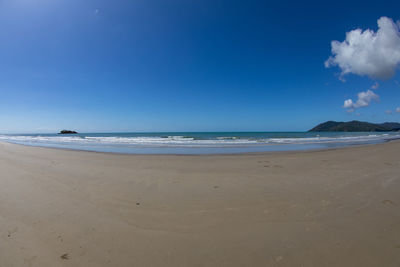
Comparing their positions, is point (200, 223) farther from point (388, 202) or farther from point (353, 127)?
point (353, 127)

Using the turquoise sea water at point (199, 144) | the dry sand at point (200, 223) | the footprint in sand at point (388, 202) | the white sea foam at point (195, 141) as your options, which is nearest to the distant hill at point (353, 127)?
the turquoise sea water at point (199, 144)

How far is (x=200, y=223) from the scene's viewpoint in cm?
297

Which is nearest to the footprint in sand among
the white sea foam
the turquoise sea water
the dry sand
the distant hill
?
the dry sand

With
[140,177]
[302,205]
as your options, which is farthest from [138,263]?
[140,177]

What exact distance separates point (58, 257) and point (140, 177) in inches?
147

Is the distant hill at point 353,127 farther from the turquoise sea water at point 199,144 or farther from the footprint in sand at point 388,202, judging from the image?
the footprint in sand at point 388,202

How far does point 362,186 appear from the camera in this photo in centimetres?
476

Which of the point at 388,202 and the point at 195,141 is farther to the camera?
the point at 195,141

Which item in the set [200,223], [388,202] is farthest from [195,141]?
[200,223]

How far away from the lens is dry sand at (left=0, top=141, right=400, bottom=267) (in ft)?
7.19

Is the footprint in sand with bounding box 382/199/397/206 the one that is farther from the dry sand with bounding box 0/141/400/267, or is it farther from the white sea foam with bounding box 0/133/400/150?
the white sea foam with bounding box 0/133/400/150

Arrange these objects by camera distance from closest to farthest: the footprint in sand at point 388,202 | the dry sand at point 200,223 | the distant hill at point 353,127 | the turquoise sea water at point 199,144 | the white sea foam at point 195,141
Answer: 1. the dry sand at point 200,223
2. the footprint in sand at point 388,202
3. the turquoise sea water at point 199,144
4. the white sea foam at point 195,141
5. the distant hill at point 353,127

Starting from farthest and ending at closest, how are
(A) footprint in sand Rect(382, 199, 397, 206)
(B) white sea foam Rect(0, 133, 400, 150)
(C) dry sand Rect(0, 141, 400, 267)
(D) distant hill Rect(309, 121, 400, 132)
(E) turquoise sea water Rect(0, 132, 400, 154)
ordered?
(D) distant hill Rect(309, 121, 400, 132) → (B) white sea foam Rect(0, 133, 400, 150) → (E) turquoise sea water Rect(0, 132, 400, 154) → (A) footprint in sand Rect(382, 199, 397, 206) → (C) dry sand Rect(0, 141, 400, 267)

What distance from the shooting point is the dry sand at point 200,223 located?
7.19 ft
